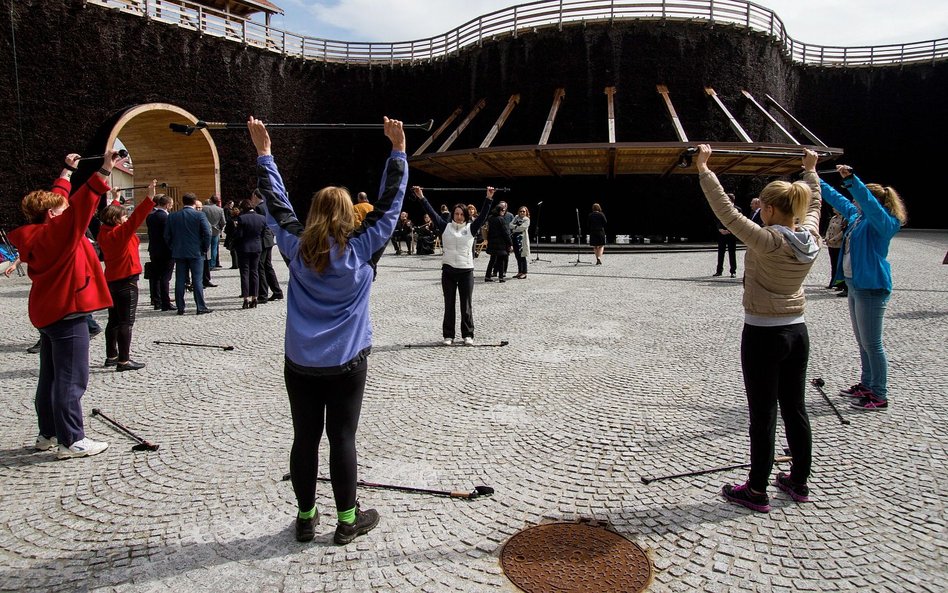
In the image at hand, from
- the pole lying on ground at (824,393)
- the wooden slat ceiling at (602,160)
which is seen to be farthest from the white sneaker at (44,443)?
the wooden slat ceiling at (602,160)

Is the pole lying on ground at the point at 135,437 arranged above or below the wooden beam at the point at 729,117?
below

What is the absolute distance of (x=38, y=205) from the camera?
408 cm

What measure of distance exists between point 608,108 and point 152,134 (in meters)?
17.4

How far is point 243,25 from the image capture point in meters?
23.4

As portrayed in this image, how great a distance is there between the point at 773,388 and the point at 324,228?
2.50 m

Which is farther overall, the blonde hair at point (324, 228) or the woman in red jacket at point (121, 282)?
the woman in red jacket at point (121, 282)

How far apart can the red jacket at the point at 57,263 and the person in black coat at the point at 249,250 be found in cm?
597

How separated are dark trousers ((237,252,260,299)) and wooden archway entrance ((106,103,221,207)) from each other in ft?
46.3

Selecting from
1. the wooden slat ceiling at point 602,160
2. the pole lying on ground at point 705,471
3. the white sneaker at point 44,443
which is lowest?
the white sneaker at point 44,443

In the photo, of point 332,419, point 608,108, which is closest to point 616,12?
point 608,108

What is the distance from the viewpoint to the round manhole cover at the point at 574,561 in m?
2.69

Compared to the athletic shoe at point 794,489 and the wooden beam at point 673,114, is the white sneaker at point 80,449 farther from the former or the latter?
the wooden beam at point 673,114

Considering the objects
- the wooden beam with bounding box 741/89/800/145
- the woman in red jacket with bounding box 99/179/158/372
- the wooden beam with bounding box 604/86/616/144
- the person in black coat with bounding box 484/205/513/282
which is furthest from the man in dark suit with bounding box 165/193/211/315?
the wooden beam with bounding box 741/89/800/145

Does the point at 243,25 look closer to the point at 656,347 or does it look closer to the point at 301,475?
the point at 656,347
